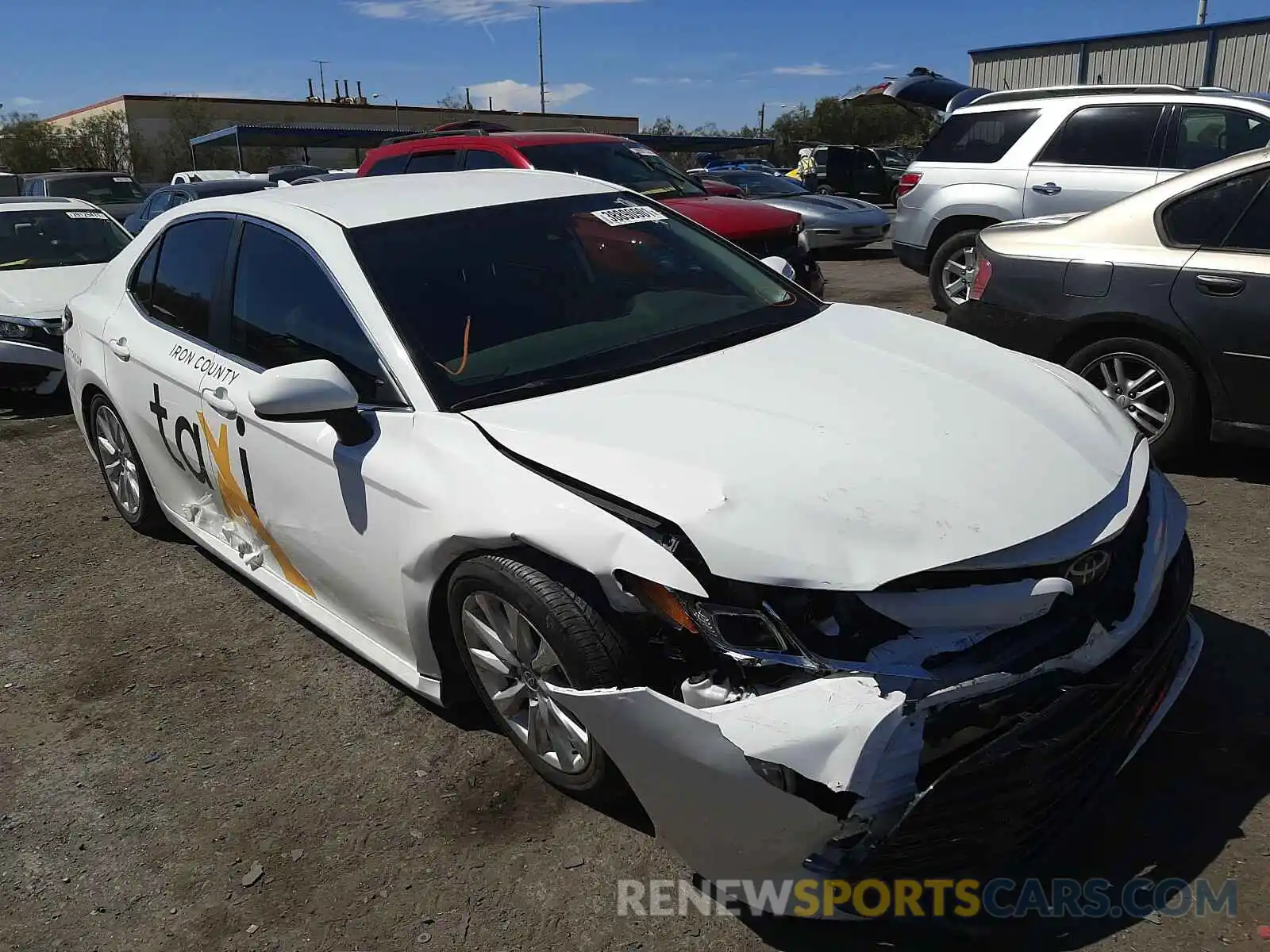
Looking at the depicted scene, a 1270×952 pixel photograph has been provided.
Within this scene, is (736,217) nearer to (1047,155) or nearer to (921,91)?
(1047,155)

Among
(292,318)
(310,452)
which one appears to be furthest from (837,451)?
(292,318)

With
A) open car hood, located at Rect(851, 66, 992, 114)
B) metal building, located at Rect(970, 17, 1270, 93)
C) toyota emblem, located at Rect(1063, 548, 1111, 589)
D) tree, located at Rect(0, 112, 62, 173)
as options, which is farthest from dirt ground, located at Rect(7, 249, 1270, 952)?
tree, located at Rect(0, 112, 62, 173)

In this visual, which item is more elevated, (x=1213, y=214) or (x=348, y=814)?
(x=1213, y=214)

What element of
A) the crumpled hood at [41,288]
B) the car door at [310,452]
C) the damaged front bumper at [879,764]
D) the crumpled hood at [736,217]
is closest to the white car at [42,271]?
the crumpled hood at [41,288]

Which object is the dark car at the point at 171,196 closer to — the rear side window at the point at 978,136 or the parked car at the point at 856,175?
the rear side window at the point at 978,136

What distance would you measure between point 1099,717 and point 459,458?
1.64 m

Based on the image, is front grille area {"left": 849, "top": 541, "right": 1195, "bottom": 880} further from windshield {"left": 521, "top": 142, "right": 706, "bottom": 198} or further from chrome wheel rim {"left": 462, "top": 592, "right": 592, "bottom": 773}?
windshield {"left": 521, "top": 142, "right": 706, "bottom": 198}

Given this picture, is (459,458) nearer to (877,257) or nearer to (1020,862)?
(1020,862)

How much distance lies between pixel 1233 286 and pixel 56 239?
886 centimetres

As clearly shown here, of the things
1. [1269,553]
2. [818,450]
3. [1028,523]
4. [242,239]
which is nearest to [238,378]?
[242,239]

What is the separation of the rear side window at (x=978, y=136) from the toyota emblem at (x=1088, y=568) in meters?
7.10

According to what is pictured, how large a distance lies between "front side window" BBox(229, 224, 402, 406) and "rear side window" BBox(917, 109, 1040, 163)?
272 inches

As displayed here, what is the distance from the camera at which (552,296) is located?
3340mm

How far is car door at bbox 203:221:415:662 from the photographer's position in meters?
2.92
